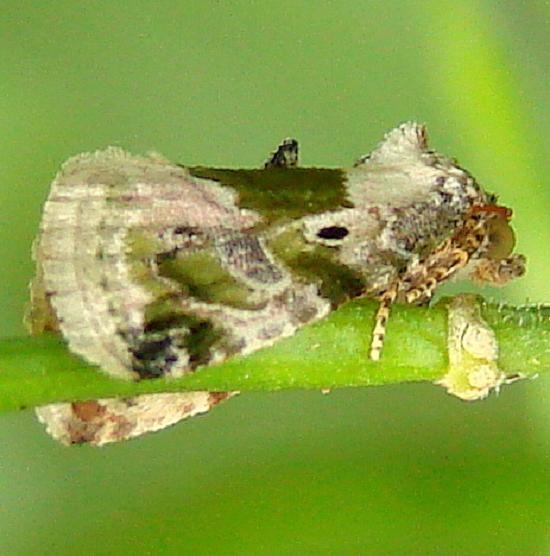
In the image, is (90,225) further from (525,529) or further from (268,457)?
(525,529)

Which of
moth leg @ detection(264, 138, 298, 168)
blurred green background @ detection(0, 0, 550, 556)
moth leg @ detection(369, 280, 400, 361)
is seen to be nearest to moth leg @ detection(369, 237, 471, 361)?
moth leg @ detection(369, 280, 400, 361)

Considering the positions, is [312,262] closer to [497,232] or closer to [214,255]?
[214,255]

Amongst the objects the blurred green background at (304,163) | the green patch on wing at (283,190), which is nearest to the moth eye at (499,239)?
the green patch on wing at (283,190)

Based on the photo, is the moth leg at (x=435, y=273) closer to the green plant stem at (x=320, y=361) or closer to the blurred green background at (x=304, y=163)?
the green plant stem at (x=320, y=361)

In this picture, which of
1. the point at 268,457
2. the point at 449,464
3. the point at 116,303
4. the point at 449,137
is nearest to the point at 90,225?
the point at 116,303

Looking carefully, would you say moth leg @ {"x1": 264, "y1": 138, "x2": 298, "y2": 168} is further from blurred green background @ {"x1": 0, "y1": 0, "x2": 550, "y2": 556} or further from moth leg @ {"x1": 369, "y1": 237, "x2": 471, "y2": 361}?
blurred green background @ {"x1": 0, "y1": 0, "x2": 550, "y2": 556}

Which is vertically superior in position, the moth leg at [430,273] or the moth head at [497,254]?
the moth head at [497,254]
